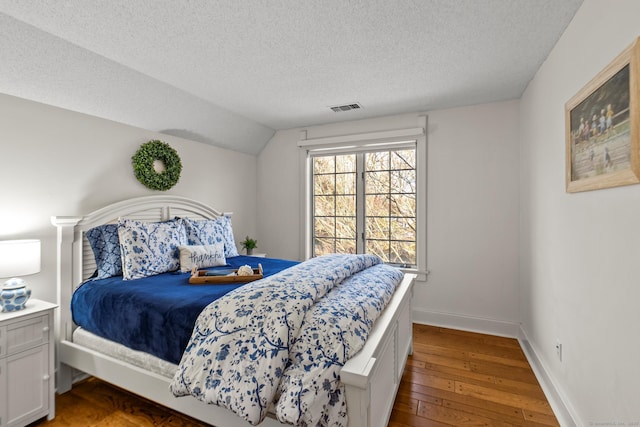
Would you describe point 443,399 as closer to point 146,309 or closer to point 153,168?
point 146,309

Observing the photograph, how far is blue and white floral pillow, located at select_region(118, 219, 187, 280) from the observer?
238 centimetres

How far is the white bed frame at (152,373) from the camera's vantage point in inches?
54.6

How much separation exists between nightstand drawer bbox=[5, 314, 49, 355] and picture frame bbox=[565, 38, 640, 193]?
322 centimetres

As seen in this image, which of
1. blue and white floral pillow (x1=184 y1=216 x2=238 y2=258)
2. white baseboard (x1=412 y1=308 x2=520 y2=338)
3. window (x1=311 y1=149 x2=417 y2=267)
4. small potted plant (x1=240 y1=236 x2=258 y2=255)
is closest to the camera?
blue and white floral pillow (x1=184 y1=216 x2=238 y2=258)

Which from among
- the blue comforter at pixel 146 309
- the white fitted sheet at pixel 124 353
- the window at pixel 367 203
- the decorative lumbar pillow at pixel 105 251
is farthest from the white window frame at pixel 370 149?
the white fitted sheet at pixel 124 353

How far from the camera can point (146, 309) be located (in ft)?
6.13

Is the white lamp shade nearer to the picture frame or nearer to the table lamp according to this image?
the table lamp

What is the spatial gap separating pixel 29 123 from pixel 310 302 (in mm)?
2446

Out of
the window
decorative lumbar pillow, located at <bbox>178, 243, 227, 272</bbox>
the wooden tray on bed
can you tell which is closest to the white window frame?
the window

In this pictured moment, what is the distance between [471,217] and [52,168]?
387cm

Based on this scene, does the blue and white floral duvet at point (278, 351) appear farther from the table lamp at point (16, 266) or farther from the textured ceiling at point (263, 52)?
the textured ceiling at point (263, 52)

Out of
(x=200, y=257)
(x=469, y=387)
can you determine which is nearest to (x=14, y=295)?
(x=200, y=257)

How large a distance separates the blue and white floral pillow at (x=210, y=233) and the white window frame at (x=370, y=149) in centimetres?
113

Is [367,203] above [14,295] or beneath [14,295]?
above
